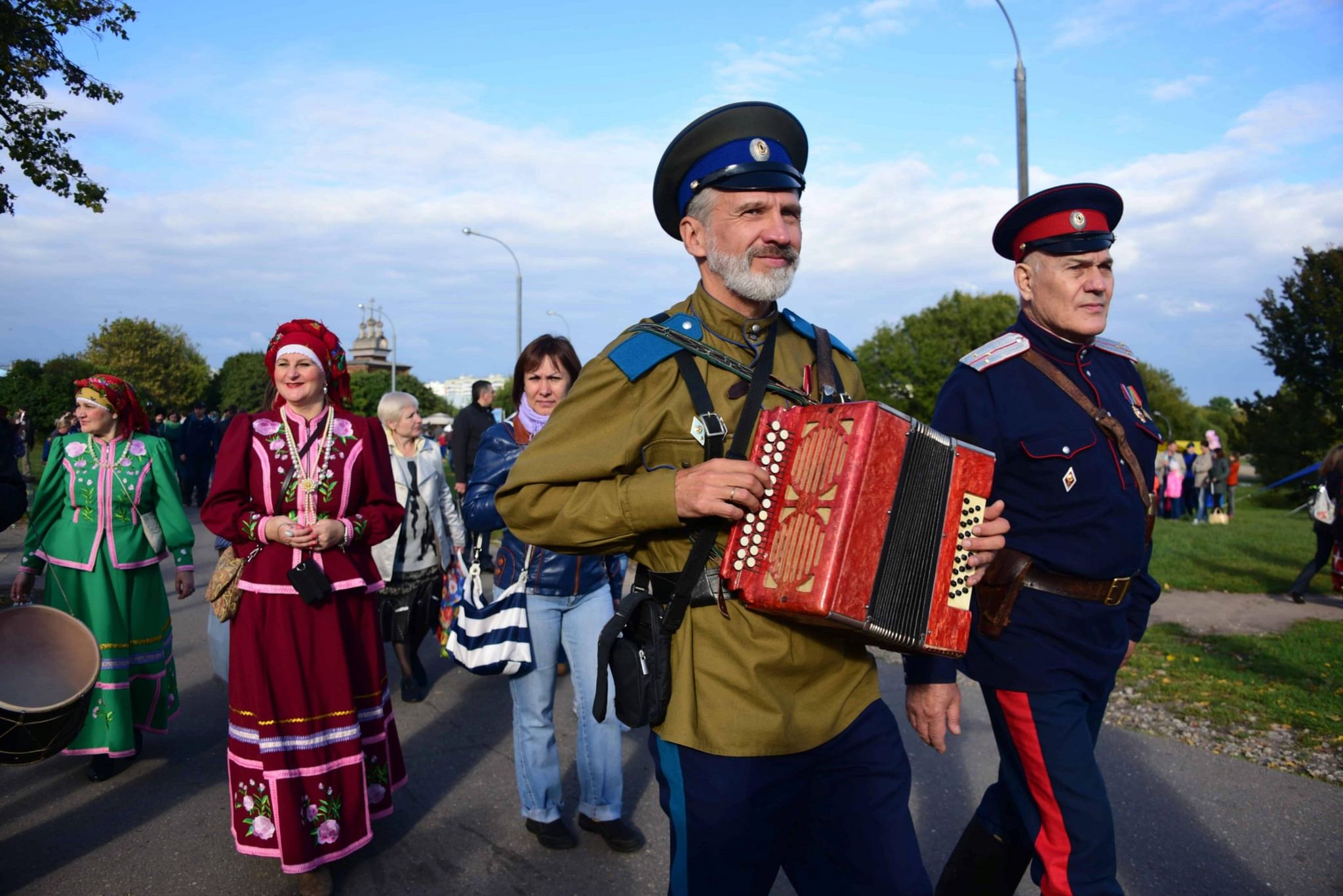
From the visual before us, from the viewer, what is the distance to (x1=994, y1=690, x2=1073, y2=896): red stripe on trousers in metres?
2.85

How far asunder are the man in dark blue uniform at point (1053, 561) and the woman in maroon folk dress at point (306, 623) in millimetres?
2564

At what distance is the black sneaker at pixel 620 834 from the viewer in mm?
4418

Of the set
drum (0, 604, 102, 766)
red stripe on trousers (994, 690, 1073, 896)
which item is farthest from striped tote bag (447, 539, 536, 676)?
red stripe on trousers (994, 690, 1073, 896)

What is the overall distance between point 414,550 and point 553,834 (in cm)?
280

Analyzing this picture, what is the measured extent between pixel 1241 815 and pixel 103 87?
1238cm

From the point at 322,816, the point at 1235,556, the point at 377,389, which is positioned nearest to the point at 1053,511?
the point at 322,816

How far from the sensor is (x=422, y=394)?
65.8 m

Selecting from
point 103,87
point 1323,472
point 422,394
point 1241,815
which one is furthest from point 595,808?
point 422,394

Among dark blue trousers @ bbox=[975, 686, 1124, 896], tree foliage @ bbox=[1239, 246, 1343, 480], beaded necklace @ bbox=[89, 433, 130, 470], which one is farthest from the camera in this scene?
tree foliage @ bbox=[1239, 246, 1343, 480]

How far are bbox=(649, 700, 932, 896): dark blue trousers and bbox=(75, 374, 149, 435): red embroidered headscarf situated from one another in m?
4.77

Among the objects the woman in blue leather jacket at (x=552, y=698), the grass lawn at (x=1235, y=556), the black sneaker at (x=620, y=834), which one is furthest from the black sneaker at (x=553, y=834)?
the grass lawn at (x=1235, y=556)

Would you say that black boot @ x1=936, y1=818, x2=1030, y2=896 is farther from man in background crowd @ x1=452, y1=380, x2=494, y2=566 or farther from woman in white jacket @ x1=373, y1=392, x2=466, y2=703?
man in background crowd @ x1=452, y1=380, x2=494, y2=566

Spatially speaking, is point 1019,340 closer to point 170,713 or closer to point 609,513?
point 609,513

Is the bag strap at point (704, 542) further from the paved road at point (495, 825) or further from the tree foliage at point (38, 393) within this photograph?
the tree foliage at point (38, 393)
